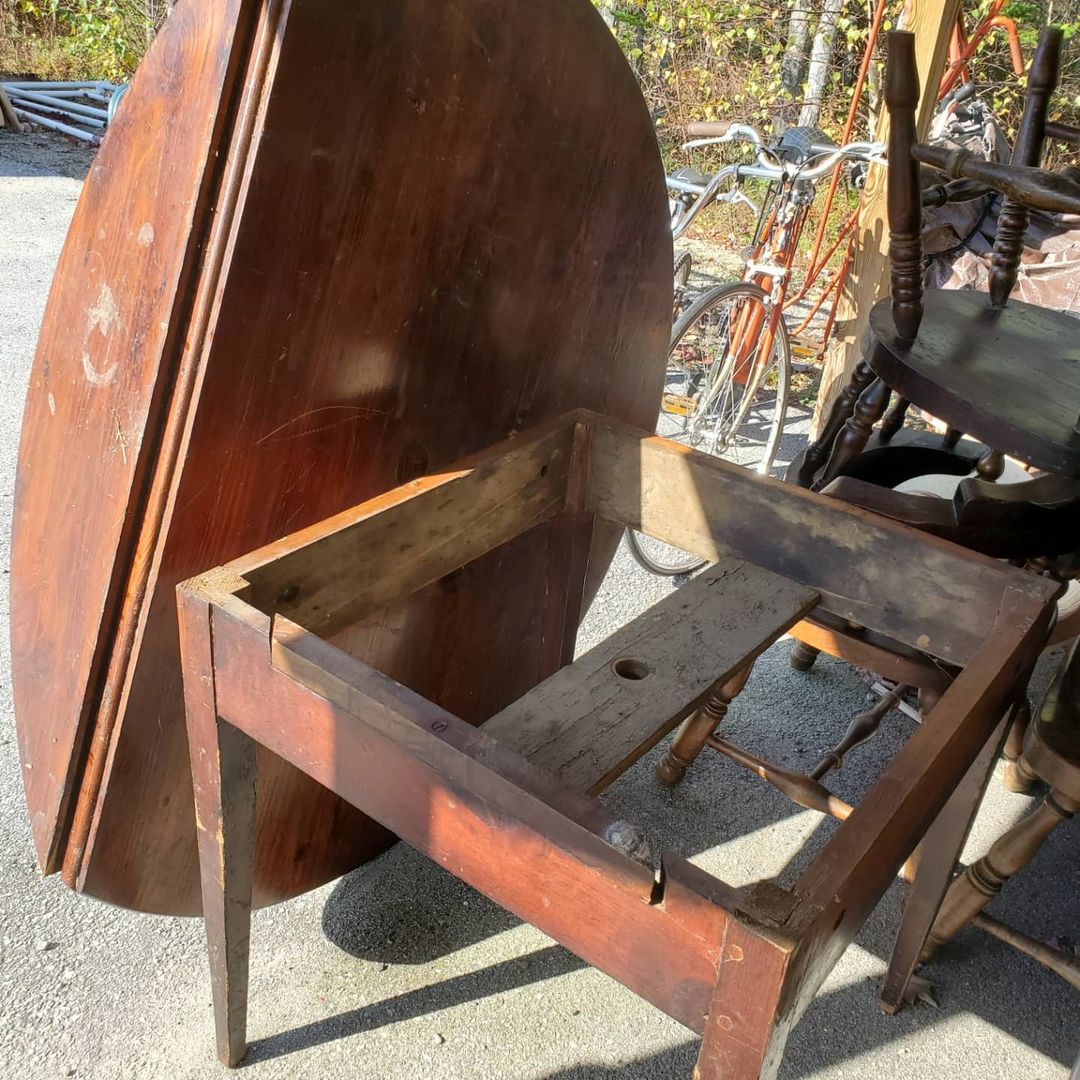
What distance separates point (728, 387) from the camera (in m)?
3.75

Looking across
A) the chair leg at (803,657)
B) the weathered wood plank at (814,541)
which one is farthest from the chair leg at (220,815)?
the chair leg at (803,657)

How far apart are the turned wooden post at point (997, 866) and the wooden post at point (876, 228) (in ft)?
4.18

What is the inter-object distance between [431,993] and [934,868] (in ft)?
2.91

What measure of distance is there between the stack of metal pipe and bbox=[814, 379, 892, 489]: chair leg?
670 centimetres

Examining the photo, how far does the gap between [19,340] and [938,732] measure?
13.4 ft

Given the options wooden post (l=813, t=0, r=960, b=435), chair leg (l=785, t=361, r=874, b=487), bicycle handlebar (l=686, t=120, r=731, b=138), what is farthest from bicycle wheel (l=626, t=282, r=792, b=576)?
chair leg (l=785, t=361, r=874, b=487)

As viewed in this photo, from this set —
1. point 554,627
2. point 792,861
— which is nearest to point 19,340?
point 554,627

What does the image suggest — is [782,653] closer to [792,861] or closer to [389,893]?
[792,861]

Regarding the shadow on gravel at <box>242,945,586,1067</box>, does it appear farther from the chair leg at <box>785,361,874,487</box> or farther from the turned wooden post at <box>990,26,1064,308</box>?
the turned wooden post at <box>990,26,1064,308</box>

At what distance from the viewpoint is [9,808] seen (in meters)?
1.97

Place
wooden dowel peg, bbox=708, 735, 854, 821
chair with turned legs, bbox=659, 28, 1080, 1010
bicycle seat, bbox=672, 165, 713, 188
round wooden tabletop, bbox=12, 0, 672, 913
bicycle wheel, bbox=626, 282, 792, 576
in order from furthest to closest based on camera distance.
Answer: bicycle seat, bbox=672, 165, 713, 188
bicycle wheel, bbox=626, 282, 792, 576
wooden dowel peg, bbox=708, 735, 854, 821
chair with turned legs, bbox=659, 28, 1080, 1010
round wooden tabletop, bbox=12, 0, 672, 913

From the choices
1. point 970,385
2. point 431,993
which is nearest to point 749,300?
point 970,385

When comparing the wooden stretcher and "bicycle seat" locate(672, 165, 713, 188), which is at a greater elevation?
Result: "bicycle seat" locate(672, 165, 713, 188)

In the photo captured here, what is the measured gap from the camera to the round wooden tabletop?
3.74 feet
